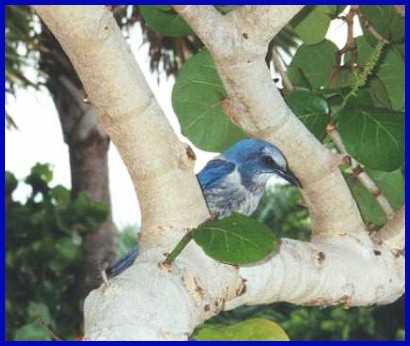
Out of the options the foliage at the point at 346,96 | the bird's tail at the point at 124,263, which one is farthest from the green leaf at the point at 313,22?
the bird's tail at the point at 124,263

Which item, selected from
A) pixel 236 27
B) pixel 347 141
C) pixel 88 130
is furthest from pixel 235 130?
pixel 88 130

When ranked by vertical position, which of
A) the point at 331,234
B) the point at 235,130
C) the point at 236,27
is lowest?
the point at 331,234

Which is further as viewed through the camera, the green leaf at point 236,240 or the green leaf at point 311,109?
the green leaf at point 311,109

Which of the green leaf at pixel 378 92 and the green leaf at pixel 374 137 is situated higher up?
the green leaf at pixel 378 92

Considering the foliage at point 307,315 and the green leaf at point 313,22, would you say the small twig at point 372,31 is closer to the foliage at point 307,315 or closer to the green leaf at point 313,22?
the green leaf at point 313,22

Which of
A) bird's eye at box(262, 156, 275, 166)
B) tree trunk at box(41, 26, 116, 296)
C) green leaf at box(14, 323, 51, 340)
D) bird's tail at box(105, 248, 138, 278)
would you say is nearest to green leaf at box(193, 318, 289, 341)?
bird's tail at box(105, 248, 138, 278)

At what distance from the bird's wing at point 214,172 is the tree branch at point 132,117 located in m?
0.31

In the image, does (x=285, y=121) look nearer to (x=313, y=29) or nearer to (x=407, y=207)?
(x=407, y=207)

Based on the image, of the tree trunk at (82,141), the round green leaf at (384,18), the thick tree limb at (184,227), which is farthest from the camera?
the tree trunk at (82,141)

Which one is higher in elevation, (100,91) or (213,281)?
(100,91)

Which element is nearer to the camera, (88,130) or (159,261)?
(159,261)

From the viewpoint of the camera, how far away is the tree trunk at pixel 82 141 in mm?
3463

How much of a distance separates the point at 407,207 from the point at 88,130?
2805 millimetres

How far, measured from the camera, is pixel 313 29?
3.11 feet
